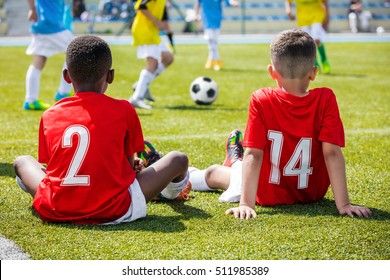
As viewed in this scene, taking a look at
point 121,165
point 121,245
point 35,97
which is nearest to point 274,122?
point 121,165

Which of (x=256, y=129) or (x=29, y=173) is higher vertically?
(x=256, y=129)

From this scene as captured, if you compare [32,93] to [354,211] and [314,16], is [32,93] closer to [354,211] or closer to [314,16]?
[354,211]

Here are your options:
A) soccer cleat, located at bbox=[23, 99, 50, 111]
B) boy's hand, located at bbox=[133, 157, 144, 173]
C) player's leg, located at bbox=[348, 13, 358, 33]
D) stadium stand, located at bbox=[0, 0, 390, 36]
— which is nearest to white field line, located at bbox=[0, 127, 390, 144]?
soccer cleat, located at bbox=[23, 99, 50, 111]

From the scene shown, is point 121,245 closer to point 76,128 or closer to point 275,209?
point 76,128

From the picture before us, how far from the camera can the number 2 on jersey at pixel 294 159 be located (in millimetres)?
3760

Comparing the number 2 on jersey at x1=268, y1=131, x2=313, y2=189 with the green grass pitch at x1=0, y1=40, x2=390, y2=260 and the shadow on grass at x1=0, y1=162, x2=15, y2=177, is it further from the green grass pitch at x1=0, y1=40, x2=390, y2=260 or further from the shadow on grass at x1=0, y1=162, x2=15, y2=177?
the shadow on grass at x1=0, y1=162, x2=15, y2=177

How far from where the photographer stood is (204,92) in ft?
27.6

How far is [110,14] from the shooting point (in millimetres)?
28297

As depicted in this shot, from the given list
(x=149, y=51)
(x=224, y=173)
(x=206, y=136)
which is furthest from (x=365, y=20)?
(x=224, y=173)

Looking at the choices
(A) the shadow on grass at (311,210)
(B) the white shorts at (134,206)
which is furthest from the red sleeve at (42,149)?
(A) the shadow on grass at (311,210)

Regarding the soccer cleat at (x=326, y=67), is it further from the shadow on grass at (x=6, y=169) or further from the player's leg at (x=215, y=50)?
the shadow on grass at (x=6, y=169)

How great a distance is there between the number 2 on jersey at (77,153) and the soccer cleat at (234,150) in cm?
130

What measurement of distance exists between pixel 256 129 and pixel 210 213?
552 millimetres

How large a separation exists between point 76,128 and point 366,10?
91.9ft
